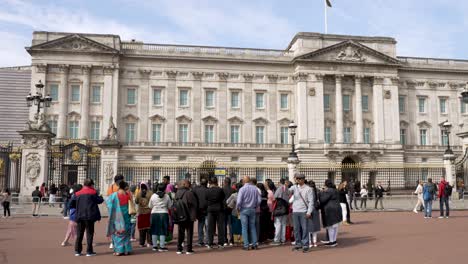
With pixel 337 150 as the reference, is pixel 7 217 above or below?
below

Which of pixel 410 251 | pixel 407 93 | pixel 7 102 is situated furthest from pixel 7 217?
pixel 407 93

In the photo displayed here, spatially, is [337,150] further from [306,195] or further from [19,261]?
[19,261]

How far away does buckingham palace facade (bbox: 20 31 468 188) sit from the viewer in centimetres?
4619

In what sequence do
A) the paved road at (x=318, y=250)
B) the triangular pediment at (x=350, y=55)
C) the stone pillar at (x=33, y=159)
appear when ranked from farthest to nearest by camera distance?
the triangular pediment at (x=350, y=55)
the stone pillar at (x=33, y=159)
the paved road at (x=318, y=250)

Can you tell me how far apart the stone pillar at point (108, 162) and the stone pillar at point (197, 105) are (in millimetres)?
25387

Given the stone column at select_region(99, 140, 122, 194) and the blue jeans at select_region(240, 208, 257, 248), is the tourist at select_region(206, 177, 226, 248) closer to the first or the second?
the blue jeans at select_region(240, 208, 257, 248)

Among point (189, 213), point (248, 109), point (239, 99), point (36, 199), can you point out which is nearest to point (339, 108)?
point (248, 109)

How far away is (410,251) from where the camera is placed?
10.5m

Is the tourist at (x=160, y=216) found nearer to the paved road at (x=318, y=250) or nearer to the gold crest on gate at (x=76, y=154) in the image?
the paved road at (x=318, y=250)

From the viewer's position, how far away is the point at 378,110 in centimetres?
5112

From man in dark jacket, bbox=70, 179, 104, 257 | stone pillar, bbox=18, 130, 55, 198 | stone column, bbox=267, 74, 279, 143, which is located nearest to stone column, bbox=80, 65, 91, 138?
stone column, bbox=267, 74, 279, 143

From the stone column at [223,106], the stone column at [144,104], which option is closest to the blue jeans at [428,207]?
the stone column at [223,106]

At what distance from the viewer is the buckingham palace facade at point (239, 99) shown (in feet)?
152

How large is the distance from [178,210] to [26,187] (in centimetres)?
1332
